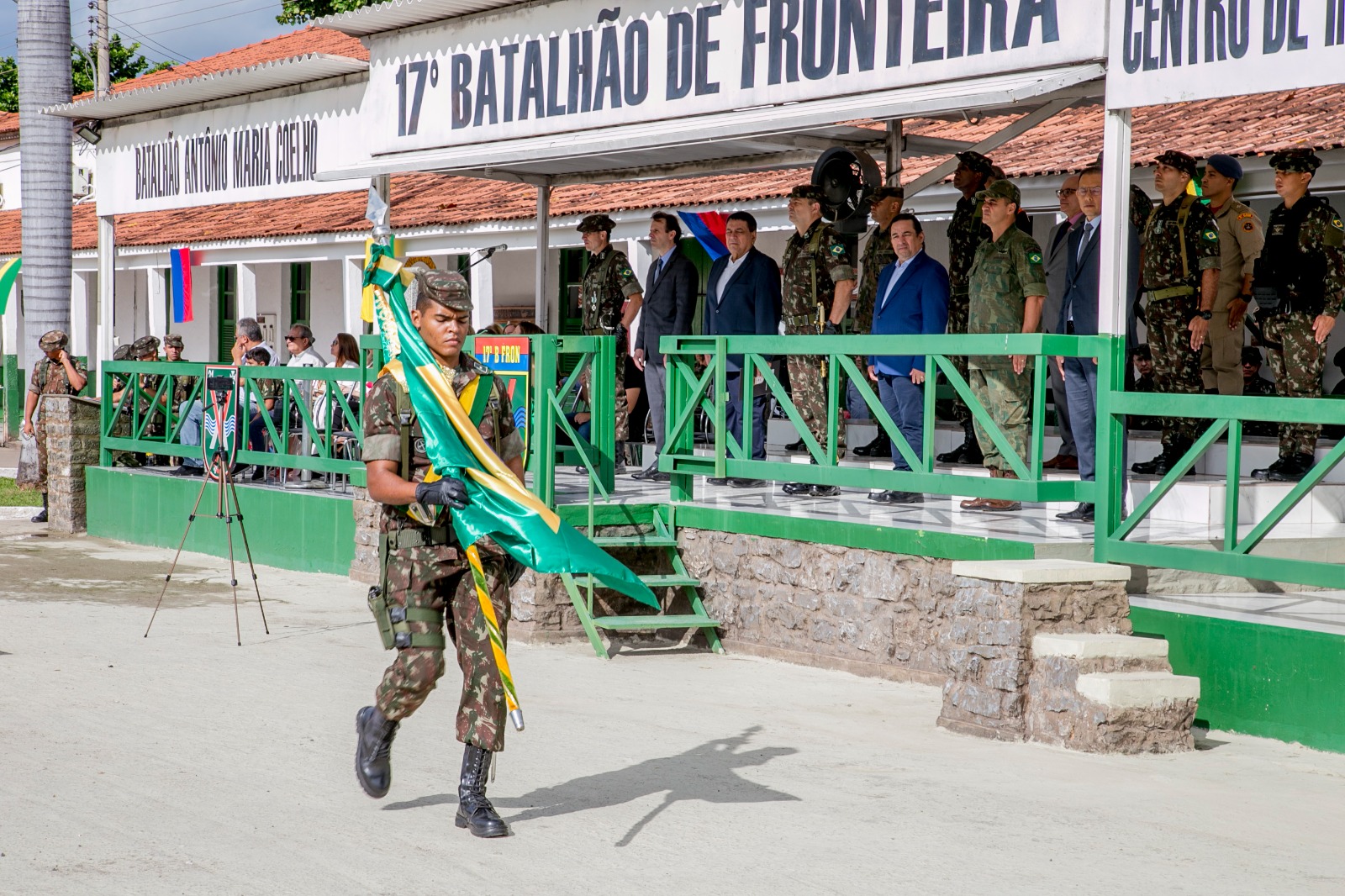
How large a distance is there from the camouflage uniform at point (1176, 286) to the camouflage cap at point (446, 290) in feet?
16.7

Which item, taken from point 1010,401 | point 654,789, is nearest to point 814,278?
point 1010,401

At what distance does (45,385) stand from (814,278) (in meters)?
8.97

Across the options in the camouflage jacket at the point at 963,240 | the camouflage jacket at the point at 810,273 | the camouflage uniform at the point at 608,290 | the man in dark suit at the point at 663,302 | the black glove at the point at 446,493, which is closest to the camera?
the black glove at the point at 446,493

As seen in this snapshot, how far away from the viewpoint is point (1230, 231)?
959 cm

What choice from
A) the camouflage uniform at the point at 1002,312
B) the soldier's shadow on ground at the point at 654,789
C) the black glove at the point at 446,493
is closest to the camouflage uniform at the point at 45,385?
the camouflage uniform at the point at 1002,312

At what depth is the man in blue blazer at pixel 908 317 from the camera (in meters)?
9.58

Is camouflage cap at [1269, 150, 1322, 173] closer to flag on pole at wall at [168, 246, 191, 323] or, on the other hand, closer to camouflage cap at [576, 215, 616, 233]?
camouflage cap at [576, 215, 616, 233]

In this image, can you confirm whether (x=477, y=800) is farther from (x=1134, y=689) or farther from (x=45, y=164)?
(x=45, y=164)

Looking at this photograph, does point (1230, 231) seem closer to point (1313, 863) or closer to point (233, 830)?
point (1313, 863)

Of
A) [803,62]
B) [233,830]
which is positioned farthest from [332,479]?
[233,830]

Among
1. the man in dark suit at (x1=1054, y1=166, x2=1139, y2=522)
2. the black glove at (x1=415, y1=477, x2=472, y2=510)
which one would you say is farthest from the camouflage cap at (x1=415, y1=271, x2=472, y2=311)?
the man in dark suit at (x1=1054, y1=166, x2=1139, y2=522)

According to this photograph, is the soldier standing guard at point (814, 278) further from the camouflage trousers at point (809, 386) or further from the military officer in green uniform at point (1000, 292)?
the military officer in green uniform at point (1000, 292)

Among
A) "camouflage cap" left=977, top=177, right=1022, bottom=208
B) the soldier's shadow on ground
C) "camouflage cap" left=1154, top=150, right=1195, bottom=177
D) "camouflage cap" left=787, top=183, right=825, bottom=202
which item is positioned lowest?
the soldier's shadow on ground

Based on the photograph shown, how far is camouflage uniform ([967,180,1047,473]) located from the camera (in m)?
8.52
